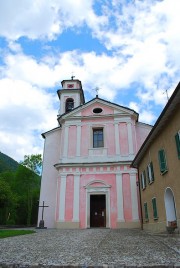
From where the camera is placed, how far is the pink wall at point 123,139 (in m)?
19.1

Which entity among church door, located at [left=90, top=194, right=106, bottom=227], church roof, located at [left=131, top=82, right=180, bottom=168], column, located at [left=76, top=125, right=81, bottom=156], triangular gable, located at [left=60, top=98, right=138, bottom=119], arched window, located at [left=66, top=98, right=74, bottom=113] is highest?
arched window, located at [left=66, top=98, right=74, bottom=113]

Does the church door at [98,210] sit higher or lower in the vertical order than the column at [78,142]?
lower

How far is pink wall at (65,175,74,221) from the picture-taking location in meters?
17.3

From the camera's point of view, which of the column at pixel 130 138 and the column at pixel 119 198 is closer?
the column at pixel 119 198

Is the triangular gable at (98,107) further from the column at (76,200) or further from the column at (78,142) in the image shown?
the column at (76,200)

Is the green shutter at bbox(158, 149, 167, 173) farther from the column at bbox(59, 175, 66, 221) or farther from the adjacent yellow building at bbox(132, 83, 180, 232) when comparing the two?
the column at bbox(59, 175, 66, 221)

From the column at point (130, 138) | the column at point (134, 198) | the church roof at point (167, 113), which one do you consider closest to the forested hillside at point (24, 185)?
the column at point (130, 138)

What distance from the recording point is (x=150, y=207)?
13.0 metres

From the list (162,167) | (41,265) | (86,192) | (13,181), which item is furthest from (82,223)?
(13,181)

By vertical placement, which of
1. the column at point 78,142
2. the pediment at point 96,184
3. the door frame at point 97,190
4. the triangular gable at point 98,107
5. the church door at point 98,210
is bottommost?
the church door at point 98,210

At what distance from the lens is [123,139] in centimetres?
1967

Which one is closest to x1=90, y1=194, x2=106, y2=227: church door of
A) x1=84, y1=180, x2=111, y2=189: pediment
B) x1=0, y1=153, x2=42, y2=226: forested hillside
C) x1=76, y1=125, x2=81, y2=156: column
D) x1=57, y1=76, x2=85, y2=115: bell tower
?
x1=84, y1=180, x2=111, y2=189: pediment

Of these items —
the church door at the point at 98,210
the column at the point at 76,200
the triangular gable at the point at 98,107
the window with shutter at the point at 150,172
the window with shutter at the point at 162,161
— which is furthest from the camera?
the triangular gable at the point at 98,107

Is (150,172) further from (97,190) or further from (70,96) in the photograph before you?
(70,96)
